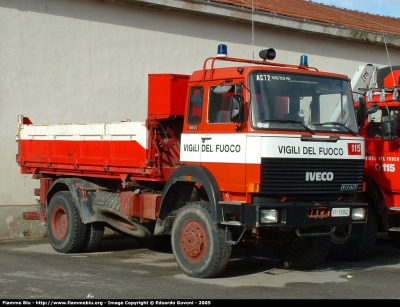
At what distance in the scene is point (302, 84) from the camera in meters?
9.02

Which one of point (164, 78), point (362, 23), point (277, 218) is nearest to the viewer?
point (277, 218)

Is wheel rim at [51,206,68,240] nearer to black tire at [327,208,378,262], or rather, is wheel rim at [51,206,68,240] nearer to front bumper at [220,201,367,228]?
front bumper at [220,201,367,228]

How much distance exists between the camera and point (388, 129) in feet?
34.0

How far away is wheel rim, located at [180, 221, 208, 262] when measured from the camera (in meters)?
8.93

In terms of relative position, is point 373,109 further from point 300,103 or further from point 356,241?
point 356,241

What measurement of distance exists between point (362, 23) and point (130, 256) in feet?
43.3

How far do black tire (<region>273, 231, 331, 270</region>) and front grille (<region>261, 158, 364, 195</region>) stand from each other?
1003mm

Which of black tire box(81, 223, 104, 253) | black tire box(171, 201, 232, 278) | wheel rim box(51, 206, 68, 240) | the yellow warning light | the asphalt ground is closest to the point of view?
the asphalt ground

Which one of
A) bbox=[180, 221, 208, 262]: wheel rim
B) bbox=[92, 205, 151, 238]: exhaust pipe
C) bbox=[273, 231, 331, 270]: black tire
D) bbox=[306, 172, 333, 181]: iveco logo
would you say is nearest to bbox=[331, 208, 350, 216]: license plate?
bbox=[306, 172, 333, 181]: iveco logo

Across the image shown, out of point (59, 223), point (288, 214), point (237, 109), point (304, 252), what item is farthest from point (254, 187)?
point (59, 223)

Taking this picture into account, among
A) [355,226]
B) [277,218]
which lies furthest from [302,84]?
[355,226]

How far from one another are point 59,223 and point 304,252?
4517mm

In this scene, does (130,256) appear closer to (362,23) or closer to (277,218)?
(277,218)

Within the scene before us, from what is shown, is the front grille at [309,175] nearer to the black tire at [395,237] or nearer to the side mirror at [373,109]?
the side mirror at [373,109]
